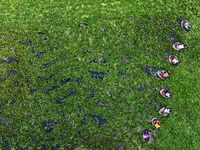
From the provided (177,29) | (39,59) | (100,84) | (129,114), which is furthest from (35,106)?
(177,29)

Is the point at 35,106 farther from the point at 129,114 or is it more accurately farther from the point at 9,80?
the point at 129,114

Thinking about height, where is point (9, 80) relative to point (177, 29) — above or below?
below

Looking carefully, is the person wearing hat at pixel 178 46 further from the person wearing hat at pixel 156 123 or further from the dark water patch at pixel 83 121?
the dark water patch at pixel 83 121

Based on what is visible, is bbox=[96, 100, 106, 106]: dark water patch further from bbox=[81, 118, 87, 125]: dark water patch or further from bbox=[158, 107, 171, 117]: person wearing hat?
bbox=[158, 107, 171, 117]: person wearing hat

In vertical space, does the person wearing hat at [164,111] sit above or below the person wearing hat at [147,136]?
above

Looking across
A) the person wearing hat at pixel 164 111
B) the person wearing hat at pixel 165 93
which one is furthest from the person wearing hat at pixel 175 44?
the person wearing hat at pixel 164 111

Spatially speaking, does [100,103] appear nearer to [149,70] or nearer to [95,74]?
[95,74]

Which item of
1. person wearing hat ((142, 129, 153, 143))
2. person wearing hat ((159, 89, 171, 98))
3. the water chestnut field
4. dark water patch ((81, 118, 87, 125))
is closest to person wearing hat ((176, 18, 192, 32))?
the water chestnut field

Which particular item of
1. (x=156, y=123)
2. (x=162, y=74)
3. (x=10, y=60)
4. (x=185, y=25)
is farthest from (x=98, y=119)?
(x=185, y=25)
